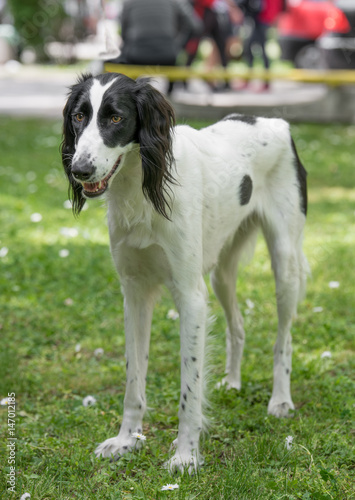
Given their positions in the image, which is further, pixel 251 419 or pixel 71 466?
pixel 251 419

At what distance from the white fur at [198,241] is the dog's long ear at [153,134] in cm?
9

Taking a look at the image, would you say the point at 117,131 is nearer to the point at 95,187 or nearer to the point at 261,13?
the point at 95,187

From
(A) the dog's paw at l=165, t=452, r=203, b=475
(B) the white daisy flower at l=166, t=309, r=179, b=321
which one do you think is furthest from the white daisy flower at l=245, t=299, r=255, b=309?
(A) the dog's paw at l=165, t=452, r=203, b=475

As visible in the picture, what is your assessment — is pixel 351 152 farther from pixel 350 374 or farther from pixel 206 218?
pixel 206 218

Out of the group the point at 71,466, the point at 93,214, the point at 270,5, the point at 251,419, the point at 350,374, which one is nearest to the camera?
the point at 71,466

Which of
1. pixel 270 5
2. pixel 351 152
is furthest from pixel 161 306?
pixel 270 5

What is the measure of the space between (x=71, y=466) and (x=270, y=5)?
1097cm

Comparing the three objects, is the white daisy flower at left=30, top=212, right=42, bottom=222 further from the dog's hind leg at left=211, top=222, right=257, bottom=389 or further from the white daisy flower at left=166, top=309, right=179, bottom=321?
the dog's hind leg at left=211, top=222, right=257, bottom=389

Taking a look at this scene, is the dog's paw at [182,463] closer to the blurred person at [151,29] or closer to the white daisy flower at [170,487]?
the white daisy flower at [170,487]

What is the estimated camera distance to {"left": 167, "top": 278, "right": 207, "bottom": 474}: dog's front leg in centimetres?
310

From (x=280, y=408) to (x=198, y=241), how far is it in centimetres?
115

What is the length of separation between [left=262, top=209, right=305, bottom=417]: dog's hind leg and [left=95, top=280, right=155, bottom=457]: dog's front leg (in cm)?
78

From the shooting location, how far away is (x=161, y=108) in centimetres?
279

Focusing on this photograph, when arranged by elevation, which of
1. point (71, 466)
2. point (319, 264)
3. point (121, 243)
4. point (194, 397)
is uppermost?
point (121, 243)
